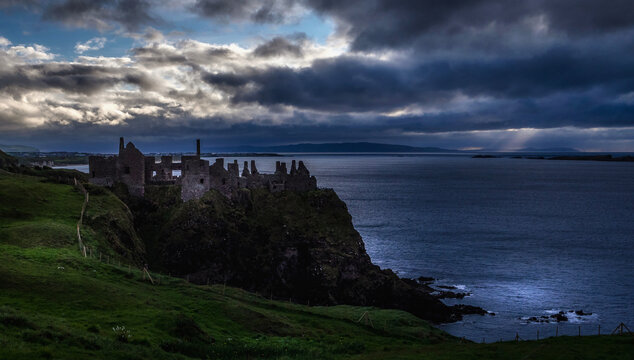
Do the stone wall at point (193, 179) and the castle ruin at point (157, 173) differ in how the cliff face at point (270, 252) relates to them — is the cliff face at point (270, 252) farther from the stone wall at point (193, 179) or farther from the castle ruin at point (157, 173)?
the castle ruin at point (157, 173)

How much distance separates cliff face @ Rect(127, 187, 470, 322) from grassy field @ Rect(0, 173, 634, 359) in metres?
26.1

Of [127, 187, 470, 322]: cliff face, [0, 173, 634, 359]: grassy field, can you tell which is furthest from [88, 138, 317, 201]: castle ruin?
[0, 173, 634, 359]: grassy field

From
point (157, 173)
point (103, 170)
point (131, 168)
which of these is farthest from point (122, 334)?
point (157, 173)

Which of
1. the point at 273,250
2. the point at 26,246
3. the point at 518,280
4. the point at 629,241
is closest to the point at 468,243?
the point at 518,280

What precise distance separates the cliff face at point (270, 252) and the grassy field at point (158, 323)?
26095 mm

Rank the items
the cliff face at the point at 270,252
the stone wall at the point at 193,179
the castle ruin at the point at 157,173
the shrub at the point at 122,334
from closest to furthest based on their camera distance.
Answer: the shrub at the point at 122,334 < the cliff face at the point at 270,252 < the castle ruin at the point at 157,173 < the stone wall at the point at 193,179

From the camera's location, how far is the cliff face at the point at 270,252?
3125 inches

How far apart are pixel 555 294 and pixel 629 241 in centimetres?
5714

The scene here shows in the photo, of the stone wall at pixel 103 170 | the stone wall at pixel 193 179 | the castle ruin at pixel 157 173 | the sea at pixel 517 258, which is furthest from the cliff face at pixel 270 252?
the sea at pixel 517 258

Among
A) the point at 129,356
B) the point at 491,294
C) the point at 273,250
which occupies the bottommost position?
the point at 491,294

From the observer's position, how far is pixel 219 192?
91.5 meters

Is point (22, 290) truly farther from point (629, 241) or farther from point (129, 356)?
point (629, 241)

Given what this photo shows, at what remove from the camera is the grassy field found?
2238 cm

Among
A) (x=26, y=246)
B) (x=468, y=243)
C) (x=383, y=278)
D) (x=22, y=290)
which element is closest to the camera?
(x=22, y=290)
